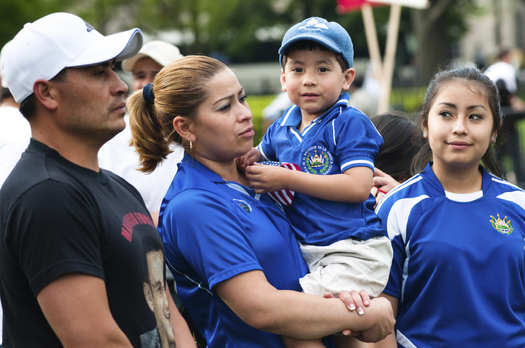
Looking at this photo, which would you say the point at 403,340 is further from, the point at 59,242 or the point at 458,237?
the point at 59,242

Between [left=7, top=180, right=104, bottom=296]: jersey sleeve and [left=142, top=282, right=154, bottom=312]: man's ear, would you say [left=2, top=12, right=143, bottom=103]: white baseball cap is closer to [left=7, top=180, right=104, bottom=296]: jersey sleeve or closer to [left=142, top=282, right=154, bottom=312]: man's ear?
[left=7, top=180, right=104, bottom=296]: jersey sleeve

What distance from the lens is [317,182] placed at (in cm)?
248

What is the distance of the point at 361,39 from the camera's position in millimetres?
37938

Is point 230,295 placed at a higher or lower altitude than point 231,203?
lower

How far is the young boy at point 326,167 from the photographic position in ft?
7.99

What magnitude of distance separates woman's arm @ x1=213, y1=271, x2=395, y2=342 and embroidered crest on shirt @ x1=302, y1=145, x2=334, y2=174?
671 millimetres

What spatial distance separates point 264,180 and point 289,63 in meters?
0.78

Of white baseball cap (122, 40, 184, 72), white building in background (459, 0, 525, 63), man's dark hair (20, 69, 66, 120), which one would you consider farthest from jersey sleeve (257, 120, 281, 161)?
white building in background (459, 0, 525, 63)

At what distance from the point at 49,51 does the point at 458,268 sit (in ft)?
6.33

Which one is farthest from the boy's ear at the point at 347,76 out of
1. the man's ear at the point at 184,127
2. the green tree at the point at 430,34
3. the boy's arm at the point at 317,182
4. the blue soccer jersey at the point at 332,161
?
the green tree at the point at 430,34

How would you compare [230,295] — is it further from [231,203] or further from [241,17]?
[241,17]

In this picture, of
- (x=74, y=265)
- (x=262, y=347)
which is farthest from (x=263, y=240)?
(x=74, y=265)

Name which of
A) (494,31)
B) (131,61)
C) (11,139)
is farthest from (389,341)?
(494,31)

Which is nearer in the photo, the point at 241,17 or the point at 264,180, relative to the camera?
the point at 264,180
